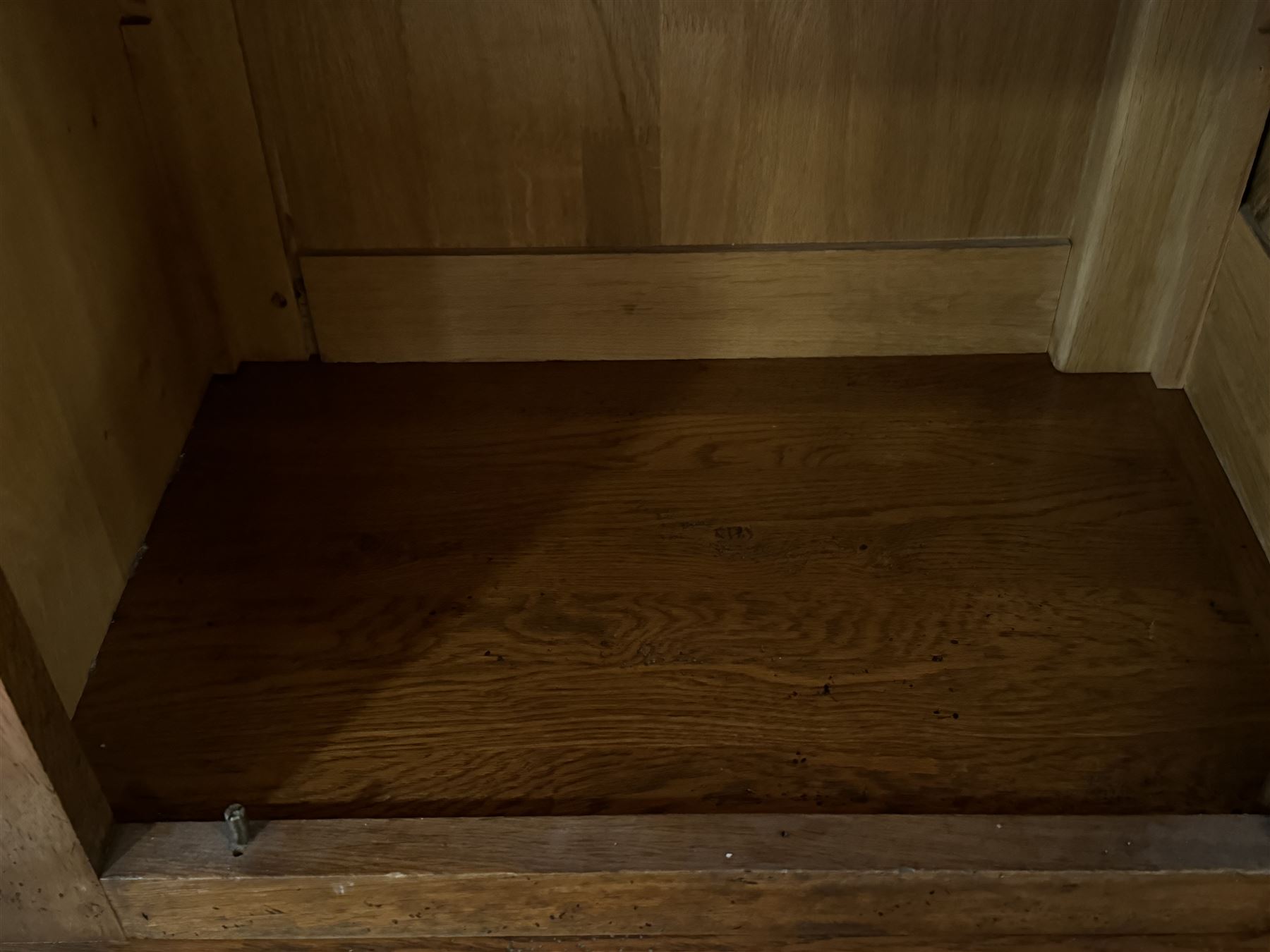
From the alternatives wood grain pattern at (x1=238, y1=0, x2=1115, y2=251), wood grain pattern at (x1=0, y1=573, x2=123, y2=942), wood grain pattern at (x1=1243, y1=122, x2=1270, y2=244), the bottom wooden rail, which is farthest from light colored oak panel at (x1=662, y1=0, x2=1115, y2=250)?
wood grain pattern at (x1=0, y1=573, x2=123, y2=942)

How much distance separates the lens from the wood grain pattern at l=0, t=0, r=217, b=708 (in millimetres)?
1011

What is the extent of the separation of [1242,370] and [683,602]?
0.63m

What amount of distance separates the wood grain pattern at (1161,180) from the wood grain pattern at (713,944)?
0.67 m

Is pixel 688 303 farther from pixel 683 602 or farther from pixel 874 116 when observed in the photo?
pixel 683 602

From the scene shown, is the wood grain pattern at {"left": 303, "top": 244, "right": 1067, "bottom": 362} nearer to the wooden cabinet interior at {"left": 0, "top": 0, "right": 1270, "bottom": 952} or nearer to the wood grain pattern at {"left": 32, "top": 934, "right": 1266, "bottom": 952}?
the wooden cabinet interior at {"left": 0, "top": 0, "right": 1270, "bottom": 952}

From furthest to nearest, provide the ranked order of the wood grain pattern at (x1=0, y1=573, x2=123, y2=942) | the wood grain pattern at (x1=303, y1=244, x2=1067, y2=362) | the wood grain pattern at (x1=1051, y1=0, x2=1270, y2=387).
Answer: the wood grain pattern at (x1=303, y1=244, x2=1067, y2=362), the wood grain pattern at (x1=1051, y1=0, x2=1270, y2=387), the wood grain pattern at (x1=0, y1=573, x2=123, y2=942)

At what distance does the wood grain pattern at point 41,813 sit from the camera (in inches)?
33.7

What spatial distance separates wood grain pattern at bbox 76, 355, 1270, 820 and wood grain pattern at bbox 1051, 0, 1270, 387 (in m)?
0.06

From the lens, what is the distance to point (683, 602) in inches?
46.9

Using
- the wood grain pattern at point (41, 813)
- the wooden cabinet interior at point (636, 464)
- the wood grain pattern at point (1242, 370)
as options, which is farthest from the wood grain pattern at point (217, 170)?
the wood grain pattern at point (1242, 370)

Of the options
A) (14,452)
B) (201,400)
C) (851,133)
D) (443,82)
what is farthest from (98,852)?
(851,133)

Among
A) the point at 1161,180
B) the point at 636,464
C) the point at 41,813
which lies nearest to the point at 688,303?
the point at 636,464

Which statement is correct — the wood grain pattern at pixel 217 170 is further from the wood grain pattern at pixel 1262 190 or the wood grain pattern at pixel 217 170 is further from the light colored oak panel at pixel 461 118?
the wood grain pattern at pixel 1262 190

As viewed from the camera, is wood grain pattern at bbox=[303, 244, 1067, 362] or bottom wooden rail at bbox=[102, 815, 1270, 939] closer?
bottom wooden rail at bbox=[102, 815, 1270, 939]
